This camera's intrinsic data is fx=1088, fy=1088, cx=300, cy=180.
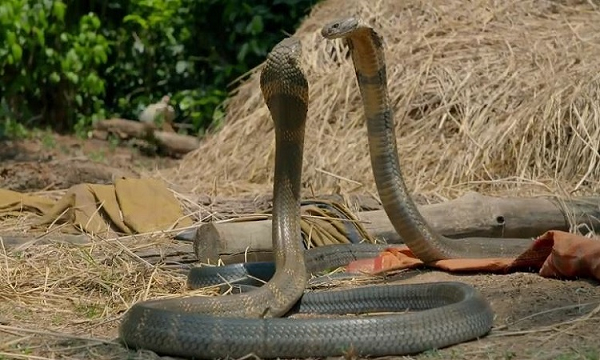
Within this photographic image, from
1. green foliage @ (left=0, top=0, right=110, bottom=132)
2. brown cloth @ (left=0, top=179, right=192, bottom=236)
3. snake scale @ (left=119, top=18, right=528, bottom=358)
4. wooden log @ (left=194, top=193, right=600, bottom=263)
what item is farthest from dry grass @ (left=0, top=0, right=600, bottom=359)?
green foliage @ (left=0, top=0, right=110, bottom=132)

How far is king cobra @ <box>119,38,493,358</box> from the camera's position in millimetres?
4418

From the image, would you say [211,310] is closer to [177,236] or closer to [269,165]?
[177,236]

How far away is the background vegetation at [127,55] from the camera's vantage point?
1380 centimetres

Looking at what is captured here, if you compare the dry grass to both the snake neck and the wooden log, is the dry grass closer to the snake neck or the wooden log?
the snake neck

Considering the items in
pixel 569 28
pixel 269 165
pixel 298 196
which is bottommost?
pixel 269 165

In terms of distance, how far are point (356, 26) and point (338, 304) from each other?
1425 millimetres

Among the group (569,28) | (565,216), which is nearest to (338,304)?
(565,216)

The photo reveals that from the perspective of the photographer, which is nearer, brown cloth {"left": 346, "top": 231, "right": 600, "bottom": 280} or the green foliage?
A: brown cloth {"left": 346, "top": 231, "right": 600, "bottom": 280}

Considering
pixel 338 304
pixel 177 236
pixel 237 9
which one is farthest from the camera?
pixel 237 9

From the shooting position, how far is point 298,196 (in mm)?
5555

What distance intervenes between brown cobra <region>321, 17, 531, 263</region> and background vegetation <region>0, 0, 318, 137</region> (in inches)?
268

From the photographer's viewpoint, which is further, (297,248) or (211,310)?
(297,248)

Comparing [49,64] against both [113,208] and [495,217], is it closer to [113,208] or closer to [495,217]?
[113,208]

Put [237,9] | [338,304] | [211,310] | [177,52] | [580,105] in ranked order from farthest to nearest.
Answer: [177,52]
[237,9]
[580,105]
[338,304]
[211,310]
